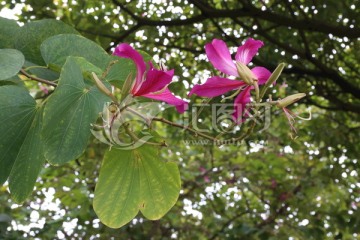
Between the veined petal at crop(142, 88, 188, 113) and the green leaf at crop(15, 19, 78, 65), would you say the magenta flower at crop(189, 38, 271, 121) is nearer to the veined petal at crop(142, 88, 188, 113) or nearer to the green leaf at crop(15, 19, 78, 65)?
the veined petal at crop(142, 88, 188, 113)

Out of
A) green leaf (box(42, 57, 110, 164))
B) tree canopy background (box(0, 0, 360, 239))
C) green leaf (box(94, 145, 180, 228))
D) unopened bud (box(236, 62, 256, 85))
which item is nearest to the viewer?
green leaf (box(42, 57, 110, 164))

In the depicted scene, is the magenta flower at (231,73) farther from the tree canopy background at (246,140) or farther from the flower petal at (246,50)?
the tree canopy background at (246,140)

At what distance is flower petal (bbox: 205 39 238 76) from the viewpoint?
2.85 ft

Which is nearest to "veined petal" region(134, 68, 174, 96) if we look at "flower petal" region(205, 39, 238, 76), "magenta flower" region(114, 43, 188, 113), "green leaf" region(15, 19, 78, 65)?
"magenta flower" region(114, 43, 188, 113)

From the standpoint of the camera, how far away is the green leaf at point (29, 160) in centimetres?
84

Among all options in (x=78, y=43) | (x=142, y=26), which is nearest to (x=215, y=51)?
(x=78, y=43)

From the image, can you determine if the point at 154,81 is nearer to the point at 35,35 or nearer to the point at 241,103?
the point at 241,103

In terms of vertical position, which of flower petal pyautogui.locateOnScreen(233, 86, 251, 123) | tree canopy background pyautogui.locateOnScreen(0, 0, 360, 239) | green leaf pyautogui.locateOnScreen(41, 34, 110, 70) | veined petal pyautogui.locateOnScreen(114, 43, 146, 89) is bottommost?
tree canopy background pyautogui.locateOnScreen(0, 0, 360, 239)

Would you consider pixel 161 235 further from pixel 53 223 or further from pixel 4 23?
pixel 4 23

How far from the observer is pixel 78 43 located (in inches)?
36.1

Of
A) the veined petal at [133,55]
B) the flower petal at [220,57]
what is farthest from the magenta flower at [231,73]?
the veined petal at [133,55]

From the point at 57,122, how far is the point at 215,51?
283 mm

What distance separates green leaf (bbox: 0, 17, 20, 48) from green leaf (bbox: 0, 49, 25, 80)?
0.15 m

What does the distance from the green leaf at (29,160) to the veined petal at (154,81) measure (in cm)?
17
